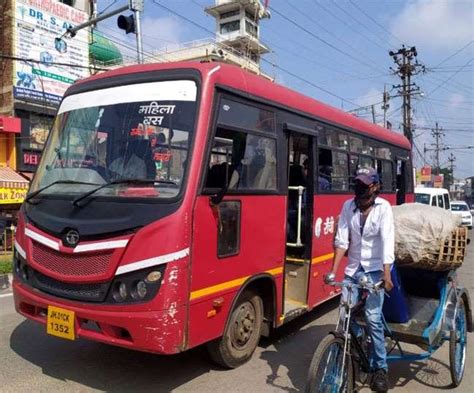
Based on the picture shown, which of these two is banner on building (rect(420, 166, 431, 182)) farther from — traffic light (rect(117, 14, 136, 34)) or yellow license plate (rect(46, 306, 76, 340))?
yellow license plate (rect(46, 306, 76, 340))

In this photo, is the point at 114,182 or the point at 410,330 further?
the point at 410,330

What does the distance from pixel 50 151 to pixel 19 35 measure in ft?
50.4

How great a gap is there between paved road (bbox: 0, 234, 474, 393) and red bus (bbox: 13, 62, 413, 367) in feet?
0.90

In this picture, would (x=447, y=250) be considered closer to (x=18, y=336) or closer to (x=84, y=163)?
(x=84, y=163)

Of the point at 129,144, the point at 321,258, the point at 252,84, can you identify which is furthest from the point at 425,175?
the point at 129,144

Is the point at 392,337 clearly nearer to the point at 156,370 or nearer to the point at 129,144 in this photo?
the point at 156,370

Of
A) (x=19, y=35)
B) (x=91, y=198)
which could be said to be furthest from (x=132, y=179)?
(x=19, y=35)


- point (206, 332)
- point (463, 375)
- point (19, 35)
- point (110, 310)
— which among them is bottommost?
point (463, 375)

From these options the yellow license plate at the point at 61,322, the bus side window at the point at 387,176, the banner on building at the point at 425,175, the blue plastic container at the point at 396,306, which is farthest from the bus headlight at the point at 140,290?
the banner on building at the point at 425,175

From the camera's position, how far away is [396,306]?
4.44 metres

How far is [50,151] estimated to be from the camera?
494cm

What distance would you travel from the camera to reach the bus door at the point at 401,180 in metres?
10.6

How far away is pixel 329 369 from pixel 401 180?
787cm

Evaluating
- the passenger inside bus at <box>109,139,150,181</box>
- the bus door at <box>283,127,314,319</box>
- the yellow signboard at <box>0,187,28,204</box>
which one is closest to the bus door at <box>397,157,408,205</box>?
the bus door at <box>283,127,314,319</box>
